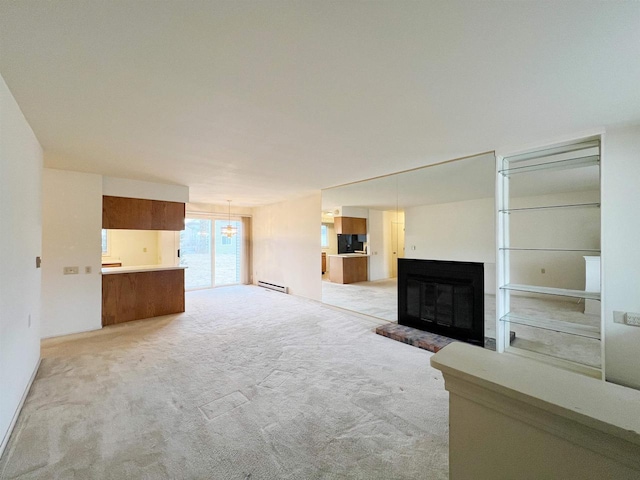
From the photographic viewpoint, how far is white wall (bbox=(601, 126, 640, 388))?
249cm

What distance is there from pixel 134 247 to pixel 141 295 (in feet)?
10.3

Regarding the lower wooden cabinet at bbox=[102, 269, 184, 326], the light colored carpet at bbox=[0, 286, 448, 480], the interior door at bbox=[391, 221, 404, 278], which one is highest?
the interior door at bbox=[391, 221, 404, 278]

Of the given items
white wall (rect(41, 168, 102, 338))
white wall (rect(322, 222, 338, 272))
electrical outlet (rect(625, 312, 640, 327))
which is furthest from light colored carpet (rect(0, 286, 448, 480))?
white wall (rect(322, 222, 338, 272))

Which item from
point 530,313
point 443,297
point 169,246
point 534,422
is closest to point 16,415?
point 534,422

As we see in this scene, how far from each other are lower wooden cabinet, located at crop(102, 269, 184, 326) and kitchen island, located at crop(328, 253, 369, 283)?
3306mm

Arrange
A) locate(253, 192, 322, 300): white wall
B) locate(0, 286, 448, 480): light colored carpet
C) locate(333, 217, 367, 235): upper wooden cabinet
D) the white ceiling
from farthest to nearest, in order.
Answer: locate(253, 192, 322, 300): white wall, locate(333, 217, 367, 235): upper wooden cabinet, locate(0, 286, 448, 480): light colored carpet, the white ceiling

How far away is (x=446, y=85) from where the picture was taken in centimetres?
186

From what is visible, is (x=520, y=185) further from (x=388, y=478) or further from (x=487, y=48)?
(x=388, y=478)

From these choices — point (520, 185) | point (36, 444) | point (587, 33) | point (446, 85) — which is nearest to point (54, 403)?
point (36, 444)

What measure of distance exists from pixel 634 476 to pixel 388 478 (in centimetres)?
146

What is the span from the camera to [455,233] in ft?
12.1

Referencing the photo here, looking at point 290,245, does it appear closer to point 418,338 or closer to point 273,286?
point 273,286

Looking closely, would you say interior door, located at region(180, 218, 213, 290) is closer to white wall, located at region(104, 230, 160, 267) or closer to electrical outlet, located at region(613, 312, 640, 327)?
white wall, located at region(104, 230, 160, 267)

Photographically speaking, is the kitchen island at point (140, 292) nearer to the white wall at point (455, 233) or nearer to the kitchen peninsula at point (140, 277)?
the kitchen peninsula at point (140, 277)
